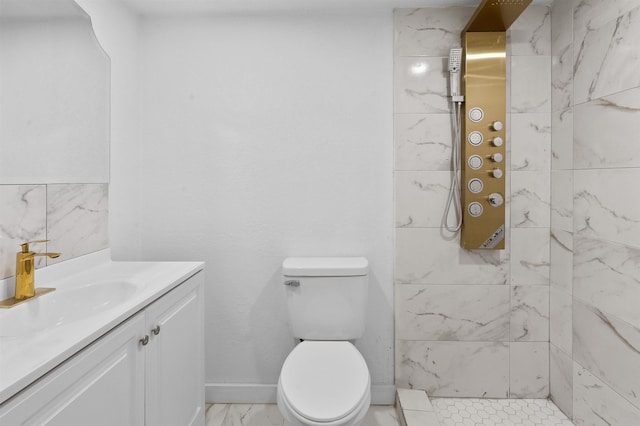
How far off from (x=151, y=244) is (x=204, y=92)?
0.88m

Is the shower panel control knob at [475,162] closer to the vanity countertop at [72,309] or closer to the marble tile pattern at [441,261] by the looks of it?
the marble tile pattern at [441,261]

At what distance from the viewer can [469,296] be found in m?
2.00

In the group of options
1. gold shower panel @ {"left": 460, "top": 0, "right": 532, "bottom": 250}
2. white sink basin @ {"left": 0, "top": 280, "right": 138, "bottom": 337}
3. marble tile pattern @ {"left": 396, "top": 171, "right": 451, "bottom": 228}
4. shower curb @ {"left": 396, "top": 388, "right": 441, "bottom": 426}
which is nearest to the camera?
white sink basin @ {"left": 0, "top": 280, "right": 138, "bottom": 337}

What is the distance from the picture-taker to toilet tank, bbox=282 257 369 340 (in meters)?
1.82

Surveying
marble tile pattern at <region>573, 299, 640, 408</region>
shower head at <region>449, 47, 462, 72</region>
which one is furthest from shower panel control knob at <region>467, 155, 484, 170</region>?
marble tile pattern at <region>573, 299, 640, 408</region>

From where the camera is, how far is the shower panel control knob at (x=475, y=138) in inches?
74.2

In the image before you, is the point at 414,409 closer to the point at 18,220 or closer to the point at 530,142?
the point at 530,142

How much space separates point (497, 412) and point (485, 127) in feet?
4.70

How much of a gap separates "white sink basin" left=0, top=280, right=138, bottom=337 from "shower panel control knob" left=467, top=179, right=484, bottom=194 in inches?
61.9

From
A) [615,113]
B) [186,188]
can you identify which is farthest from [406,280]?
[186,188]

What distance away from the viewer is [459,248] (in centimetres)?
199

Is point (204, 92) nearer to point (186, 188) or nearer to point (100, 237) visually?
point (186, 188)

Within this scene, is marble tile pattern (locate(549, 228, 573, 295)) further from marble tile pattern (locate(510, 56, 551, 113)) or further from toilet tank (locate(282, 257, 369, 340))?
toilet tank (locate(282, 257, 369, 340))

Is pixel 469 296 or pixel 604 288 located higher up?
pixel 604 288
